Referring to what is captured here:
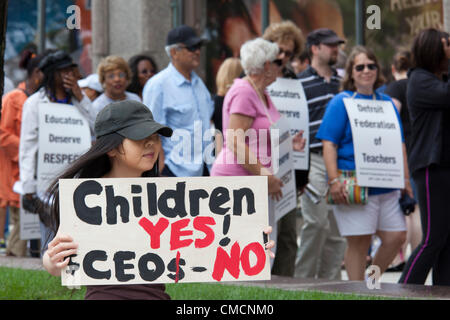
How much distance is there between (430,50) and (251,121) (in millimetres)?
1300

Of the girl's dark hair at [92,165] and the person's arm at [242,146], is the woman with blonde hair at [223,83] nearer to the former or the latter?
the person's arm at [242,146]

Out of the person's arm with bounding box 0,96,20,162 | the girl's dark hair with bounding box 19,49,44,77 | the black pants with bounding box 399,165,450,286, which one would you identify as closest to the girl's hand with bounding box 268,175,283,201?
the black pants with bounding box 399,165,450,286

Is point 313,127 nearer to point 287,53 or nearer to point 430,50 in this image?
point 287,53

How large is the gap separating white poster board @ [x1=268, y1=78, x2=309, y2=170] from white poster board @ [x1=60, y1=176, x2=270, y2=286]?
12.6 ft

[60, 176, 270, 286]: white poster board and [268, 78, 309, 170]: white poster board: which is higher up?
[268, 78, 309, 170]: white poster board

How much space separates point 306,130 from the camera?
25.4 feet

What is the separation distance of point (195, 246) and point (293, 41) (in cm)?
471

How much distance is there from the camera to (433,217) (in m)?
6.66

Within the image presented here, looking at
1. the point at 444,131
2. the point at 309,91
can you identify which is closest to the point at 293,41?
the point at 309,91

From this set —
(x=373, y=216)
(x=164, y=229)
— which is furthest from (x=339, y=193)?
(x=164, y=229)

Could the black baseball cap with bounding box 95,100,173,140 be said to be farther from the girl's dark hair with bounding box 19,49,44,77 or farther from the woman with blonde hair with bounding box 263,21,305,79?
the girl's dark hair with bounding box 19,49,44,77

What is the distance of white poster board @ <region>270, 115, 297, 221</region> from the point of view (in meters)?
7.20

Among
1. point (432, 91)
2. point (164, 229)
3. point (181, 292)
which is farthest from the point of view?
point (432, 91)
